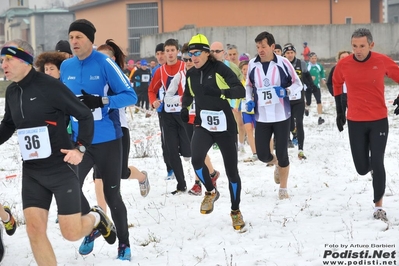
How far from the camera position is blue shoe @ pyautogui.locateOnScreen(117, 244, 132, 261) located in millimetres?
5992

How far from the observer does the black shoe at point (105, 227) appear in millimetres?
5805

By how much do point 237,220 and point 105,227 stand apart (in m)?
1.65

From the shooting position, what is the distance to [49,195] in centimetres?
509

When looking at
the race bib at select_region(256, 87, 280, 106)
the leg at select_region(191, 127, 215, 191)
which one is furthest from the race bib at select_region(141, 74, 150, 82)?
the leg at select_region(191, 127, 215, 191)

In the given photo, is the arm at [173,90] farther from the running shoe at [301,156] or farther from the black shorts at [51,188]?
the black shorts at [51,188]

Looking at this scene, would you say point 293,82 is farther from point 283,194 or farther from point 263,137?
point 283,194

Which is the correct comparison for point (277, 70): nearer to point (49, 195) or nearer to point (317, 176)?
point (317, 176)

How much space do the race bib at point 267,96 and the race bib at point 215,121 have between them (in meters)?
1.37

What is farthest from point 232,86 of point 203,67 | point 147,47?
point 147,47

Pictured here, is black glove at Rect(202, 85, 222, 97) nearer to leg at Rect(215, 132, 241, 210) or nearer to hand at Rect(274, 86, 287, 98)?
leg at Rect(215, 132, 241, 210)

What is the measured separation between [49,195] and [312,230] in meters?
2.83

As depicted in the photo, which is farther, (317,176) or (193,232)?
(317,176)

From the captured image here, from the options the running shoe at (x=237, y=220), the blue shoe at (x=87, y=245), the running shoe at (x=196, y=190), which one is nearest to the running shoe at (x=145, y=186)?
the running shoe at (x=196, y=190)

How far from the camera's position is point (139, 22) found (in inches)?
1937
